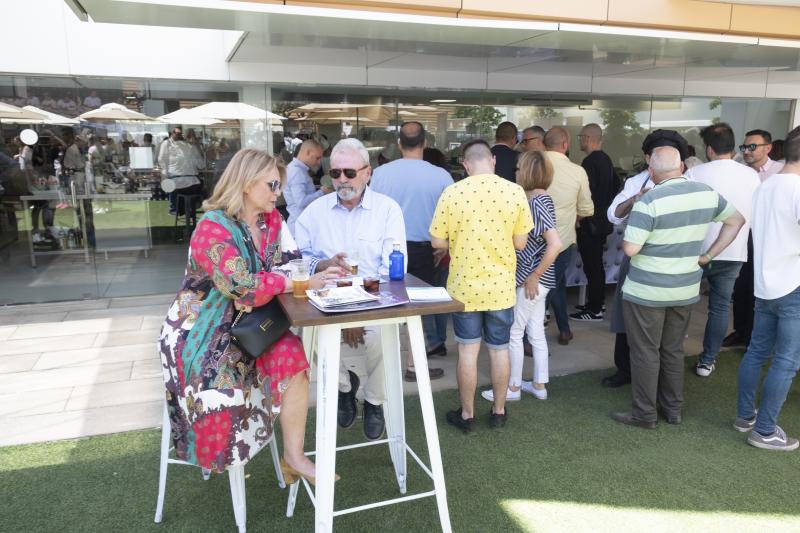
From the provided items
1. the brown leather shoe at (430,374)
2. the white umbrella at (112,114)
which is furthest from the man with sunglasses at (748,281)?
the white umbrella at (112,114)

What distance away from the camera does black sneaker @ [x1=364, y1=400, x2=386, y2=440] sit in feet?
11.1

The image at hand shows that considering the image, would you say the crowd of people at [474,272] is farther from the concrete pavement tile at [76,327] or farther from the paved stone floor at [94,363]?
the concrete pavement tile at [76,327]

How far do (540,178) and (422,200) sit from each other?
3.18 feet

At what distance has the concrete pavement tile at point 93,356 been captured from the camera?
4660 millimetres

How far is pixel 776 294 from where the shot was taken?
3221 millimetres

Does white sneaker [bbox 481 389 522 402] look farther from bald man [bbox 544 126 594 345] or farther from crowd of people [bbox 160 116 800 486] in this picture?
bald man [bbox 544 126 594 345]

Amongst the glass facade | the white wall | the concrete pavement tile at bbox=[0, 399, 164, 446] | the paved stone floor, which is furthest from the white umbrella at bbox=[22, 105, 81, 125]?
the concrete pavement tile at bbox=[0, 399, 164, 446]

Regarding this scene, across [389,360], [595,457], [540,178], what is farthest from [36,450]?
[540,178]

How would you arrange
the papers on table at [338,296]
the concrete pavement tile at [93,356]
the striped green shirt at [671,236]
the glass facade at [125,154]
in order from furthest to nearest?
the glass facade at [125,154]
the concrete pavement tile at [93,356]
the striped green shirt at [671,236]
the papers on table at [338,296]

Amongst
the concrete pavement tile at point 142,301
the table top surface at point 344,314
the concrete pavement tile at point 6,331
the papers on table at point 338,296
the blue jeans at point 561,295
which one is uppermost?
the papers on table at point 338,296

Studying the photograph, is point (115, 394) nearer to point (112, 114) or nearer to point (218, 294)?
point (218, 294)

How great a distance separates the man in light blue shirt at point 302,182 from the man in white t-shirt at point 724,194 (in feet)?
10.8

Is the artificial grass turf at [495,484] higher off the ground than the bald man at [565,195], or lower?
lower

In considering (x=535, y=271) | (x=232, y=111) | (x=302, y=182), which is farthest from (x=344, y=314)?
(x=232, y=111)
